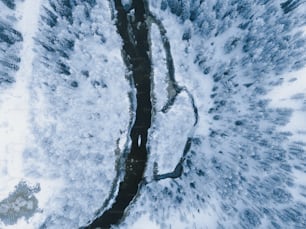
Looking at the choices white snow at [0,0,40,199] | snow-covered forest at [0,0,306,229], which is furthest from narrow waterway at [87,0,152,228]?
white snow at [0,0,40,199]

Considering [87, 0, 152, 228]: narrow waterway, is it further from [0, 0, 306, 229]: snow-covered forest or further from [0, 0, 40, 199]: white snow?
[0, 0, 40, 199]: white snow

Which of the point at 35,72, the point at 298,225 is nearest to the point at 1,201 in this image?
the point at 35,72

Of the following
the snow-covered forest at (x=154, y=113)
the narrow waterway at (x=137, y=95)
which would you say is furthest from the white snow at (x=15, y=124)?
the narrow waterway at (x=137, y=95)

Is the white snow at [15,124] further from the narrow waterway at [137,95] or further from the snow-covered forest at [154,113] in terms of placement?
the narrow waterway at [137,95]

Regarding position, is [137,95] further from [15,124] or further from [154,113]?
[15,124]

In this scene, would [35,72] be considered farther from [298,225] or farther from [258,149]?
[298,225]
